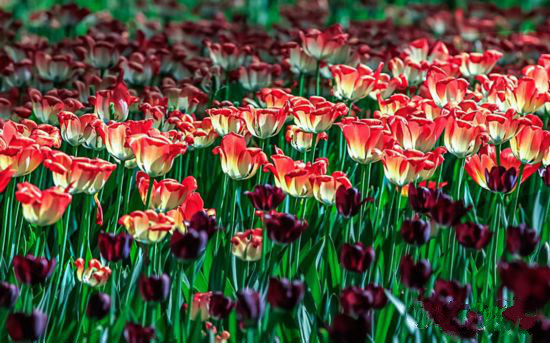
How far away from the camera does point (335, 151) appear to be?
3691mm

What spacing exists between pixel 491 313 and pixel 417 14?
5.56m

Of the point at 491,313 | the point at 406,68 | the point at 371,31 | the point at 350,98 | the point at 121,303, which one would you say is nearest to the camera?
the point at 121,303

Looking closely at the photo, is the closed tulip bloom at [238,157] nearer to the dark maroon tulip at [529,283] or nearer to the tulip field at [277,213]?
the tulip field at [277,213]

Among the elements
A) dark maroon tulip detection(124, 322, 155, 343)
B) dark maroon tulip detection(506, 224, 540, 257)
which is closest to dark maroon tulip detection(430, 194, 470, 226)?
dark maroon tulip detection(506, 224, 540, 257)

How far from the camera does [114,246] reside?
226 centimetres

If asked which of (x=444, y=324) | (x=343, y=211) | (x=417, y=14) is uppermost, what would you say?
(x=343, y=211)

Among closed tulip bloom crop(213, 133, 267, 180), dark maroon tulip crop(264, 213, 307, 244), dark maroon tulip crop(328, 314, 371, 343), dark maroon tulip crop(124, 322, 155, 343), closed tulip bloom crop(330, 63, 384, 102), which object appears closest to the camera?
dark maroon tulip crop(328, 314, 371, 343)

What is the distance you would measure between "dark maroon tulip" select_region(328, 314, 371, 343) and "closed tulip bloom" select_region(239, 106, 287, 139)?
114 cm

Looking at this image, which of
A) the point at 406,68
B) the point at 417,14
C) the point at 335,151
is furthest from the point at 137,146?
the point at 417,14

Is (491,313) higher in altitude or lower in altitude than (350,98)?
lower

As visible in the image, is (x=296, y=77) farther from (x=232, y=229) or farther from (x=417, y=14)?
(x=417, y=14)

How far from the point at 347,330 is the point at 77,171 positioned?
2.93ft

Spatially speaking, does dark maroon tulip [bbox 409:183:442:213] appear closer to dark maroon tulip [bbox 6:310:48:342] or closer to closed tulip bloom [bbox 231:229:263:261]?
closed tulip bloom [bbox 231:229:263:261]

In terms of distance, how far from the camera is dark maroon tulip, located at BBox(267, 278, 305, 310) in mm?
1996
